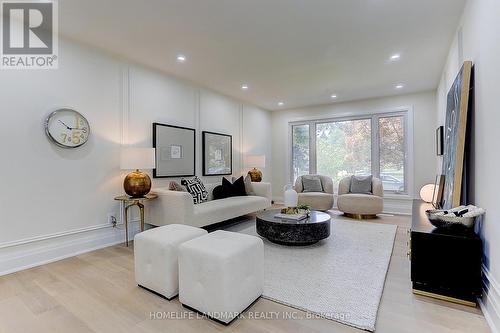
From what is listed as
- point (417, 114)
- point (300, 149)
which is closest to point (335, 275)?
point (417, 114)

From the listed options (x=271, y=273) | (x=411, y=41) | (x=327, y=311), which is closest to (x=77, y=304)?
(x=271, y=273)

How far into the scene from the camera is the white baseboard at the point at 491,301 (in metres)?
1.57

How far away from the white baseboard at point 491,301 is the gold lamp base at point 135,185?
11.6 feet

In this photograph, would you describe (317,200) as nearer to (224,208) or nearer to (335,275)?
(224,208)

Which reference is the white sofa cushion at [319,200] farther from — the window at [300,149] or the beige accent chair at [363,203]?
the window at [300,149]

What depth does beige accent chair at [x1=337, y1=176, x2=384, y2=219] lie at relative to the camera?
15.6ft

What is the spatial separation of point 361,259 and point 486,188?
1378 mm

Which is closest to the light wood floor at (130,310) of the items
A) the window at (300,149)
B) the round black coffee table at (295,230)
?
the round black coffee table at (295,230)

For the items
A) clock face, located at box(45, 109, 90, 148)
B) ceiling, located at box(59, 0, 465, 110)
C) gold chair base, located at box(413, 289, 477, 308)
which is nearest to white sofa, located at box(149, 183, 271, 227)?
clock face, located at box(45, 109, 90, 148)

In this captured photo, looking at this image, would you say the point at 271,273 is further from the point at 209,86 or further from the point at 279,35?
the point at 209,86

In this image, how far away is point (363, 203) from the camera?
4.78 meters

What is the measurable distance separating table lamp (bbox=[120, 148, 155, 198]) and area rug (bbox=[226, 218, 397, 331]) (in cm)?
185

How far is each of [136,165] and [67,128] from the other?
884mm

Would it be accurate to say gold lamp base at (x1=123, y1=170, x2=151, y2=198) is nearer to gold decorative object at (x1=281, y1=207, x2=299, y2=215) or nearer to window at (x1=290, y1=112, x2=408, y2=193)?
gold decorative object at (x1=281, y1=207, x2=299, y2=215)
